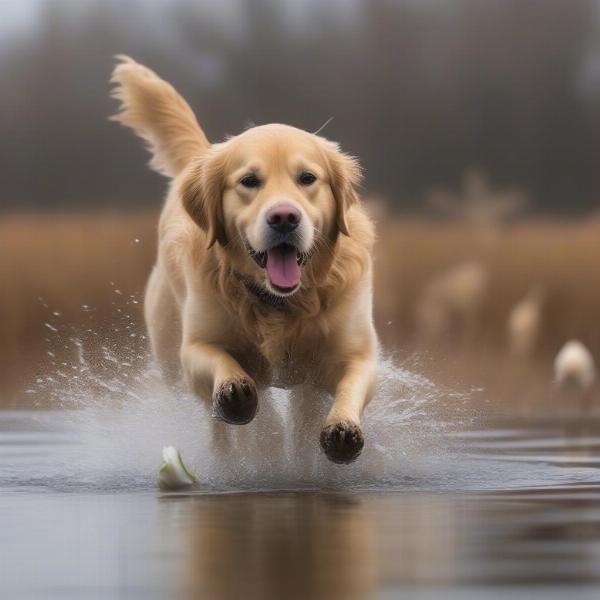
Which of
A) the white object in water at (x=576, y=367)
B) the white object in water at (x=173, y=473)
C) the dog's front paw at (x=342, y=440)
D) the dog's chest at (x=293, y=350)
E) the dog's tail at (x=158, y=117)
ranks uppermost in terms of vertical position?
the white object in water at (x=576, y=367)

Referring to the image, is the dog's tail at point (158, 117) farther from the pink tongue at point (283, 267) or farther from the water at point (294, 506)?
the pink tongue at point (283, 267)

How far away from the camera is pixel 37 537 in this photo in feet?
17.7

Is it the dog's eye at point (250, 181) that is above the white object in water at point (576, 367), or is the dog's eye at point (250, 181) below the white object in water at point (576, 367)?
below

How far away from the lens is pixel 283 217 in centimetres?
696

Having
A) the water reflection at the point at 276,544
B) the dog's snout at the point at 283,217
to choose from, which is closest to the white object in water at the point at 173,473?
the water reflection at the point at 276,544

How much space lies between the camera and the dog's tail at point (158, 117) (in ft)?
29.9

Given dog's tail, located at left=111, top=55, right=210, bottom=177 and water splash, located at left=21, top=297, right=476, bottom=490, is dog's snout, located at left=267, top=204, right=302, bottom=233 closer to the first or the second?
water splash, located at left=21, top=297, right=476, bottom=490

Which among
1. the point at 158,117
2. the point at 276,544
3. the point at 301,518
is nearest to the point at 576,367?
the point at 158,117

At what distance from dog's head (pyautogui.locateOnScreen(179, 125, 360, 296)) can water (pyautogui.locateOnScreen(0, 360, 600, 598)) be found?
30.0 inches

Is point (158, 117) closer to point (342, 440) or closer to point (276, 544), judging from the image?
point (342, 440)

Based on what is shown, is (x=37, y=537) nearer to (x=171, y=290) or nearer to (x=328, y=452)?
(x=328, y=452)

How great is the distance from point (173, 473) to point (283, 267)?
87cm

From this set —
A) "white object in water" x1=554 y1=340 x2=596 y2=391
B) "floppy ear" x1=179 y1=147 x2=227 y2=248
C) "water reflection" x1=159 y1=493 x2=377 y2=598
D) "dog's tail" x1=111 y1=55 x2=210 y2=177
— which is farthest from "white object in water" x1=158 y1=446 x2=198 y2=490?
"white object in water" x1=554 y1=340 x2=596 y2=391

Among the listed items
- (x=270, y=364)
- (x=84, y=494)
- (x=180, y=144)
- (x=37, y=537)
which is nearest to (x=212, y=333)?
(x=270, y=364)
